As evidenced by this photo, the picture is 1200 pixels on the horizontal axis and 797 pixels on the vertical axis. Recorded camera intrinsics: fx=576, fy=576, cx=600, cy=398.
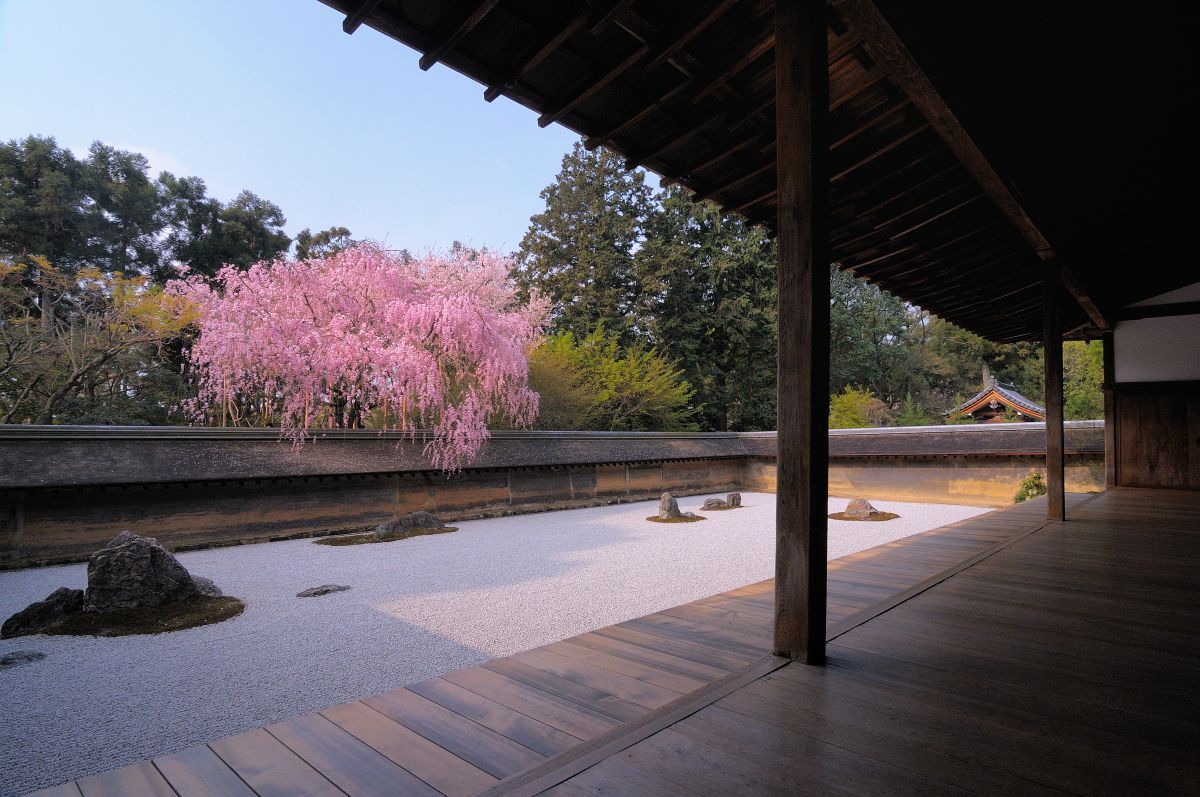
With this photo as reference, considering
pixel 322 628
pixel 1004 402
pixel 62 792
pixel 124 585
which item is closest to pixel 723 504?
pixel 322 628

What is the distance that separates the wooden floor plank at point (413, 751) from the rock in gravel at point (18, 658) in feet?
8.90

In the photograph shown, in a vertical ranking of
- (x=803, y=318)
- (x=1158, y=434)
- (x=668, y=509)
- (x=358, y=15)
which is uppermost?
(x=358, y=15)

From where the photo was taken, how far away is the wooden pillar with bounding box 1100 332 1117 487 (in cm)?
666

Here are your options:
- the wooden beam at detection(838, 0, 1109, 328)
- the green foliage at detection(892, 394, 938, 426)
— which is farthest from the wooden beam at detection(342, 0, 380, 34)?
the green foliage at detection(892, 394, 938, 426)

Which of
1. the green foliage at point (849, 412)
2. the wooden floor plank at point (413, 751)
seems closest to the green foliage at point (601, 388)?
the green foliage at point (849, 412)

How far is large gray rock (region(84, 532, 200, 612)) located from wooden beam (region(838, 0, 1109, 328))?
4975 mm

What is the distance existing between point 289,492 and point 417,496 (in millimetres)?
1575

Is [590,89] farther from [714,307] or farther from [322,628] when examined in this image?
[714,307]

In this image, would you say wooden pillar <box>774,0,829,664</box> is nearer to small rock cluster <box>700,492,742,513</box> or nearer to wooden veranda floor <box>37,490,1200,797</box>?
wooden veranda floor <box>37,490,1200,797</box>

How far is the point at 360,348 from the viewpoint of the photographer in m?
7.53

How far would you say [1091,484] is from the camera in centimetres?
866

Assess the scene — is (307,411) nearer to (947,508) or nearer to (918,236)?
(918,236)

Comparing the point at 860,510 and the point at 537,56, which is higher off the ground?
the point at 537,56

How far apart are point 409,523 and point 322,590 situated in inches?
101
